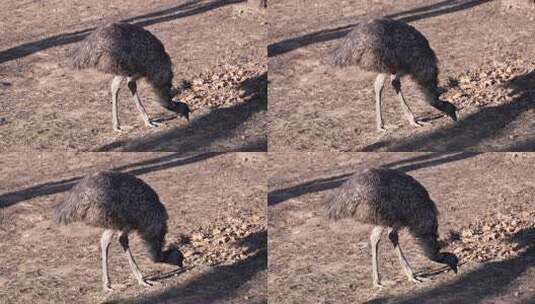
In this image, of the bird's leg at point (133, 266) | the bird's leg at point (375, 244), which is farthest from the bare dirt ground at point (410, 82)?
the bird's leg at point (133, 266)

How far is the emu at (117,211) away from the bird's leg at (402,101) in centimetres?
439

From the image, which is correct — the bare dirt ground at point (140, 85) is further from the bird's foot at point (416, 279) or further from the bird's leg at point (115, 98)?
the bird's foot at point (416, 279)

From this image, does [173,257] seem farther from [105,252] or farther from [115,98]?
[115,98]

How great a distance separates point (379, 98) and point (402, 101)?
0.45 meters

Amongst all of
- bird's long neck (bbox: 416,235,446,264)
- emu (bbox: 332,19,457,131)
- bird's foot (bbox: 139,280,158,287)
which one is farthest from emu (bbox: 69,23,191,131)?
bird's long neck (bbox: 416,235,446,264)

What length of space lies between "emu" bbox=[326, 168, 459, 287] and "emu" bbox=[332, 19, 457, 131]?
241 cm

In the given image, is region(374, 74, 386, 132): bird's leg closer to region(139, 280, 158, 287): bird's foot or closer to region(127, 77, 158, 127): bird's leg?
region(127, 77, 158, 127): bird's leg

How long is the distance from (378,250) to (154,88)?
4288 mm

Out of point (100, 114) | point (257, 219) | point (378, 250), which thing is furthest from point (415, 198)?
point (100, 114)

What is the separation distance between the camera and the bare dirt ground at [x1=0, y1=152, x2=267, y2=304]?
19.1 metres

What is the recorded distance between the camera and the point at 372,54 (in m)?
20.5

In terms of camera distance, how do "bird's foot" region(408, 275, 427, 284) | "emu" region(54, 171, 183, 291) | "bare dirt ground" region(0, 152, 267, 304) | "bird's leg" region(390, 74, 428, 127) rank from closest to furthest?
"emu" region(54, 171, 183, 291) → "bare dirt ground" region(0, 152, 267, 304) → "bird's foot" region(408, 275, 427, 284) → "bird's leg" region(390, 74, 428, 127)

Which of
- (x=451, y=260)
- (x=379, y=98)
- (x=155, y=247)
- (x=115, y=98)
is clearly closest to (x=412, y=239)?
(x=451, y=260)

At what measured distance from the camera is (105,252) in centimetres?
1905
